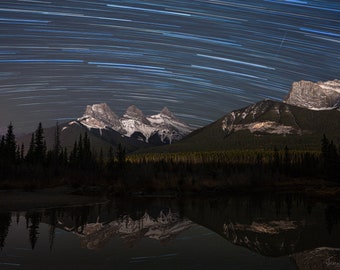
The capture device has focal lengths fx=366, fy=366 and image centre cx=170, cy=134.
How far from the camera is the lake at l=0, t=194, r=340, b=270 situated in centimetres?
1538

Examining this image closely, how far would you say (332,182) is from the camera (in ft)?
→ 335

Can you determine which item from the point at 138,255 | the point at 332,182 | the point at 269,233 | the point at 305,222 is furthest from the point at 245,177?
the point at 138,255

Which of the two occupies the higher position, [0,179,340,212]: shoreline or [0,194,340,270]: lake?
[0,194,340,270]: lake

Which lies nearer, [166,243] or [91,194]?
[166,243]

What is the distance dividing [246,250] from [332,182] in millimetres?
93529

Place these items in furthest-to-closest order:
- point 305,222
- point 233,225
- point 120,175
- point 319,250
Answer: point 120,175 < point 305,222 < point 233,225 < point 319,250

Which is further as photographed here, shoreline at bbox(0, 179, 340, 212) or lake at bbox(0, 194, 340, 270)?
shoreline at bbox(0, 179, 340, 212)

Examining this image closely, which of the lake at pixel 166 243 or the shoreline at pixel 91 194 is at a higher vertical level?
the lake at pixel 166 243

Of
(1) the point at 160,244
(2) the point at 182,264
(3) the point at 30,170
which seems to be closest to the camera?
(2) the point at 182,264

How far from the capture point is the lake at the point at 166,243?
50.5 ft

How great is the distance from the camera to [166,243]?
20438 mm

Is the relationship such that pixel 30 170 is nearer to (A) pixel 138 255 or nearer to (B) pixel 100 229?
Result: (B) pixel 100 229

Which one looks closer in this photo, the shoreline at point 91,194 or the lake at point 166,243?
the lake at point 166,243

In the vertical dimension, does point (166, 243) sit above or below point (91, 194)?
above
